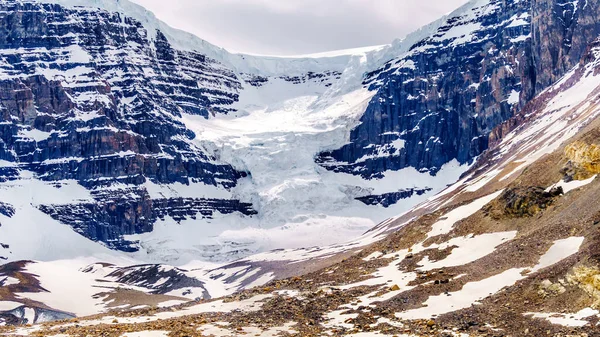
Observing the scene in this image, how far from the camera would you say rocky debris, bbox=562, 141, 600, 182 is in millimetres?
54531

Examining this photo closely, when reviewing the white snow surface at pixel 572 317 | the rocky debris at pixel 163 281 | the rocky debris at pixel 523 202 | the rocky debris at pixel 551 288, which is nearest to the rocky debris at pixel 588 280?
the white snow surface at pixel 572 317

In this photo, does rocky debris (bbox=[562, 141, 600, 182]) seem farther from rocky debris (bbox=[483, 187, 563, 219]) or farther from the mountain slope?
rocky debris (bbox=[483, 187, 563, 219])

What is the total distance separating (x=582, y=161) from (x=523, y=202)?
532cm

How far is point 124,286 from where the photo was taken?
611ft

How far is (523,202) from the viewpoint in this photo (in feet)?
186

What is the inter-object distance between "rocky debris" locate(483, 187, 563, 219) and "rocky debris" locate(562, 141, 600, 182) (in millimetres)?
1830

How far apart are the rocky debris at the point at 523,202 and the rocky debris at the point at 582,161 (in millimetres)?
1830

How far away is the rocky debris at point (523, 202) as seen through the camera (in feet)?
182

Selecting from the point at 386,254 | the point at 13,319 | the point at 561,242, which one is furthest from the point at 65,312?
the point at 561,242

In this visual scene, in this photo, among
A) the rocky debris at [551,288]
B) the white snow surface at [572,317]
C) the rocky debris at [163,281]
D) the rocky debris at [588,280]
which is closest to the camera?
the white snow surface at [572,317]

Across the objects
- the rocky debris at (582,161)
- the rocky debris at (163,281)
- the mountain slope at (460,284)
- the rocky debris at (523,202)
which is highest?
the rocky debris at (582,161)

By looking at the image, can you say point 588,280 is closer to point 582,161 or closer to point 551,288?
point 551,288

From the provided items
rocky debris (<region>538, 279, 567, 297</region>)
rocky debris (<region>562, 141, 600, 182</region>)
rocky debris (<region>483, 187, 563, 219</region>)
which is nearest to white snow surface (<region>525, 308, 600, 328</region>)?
rocky debris (<region>538, 279, 567, 297</region>)

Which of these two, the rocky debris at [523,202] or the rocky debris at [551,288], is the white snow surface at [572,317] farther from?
the rocky debris at [523,202]
